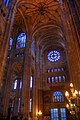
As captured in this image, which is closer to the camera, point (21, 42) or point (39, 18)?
point (39, 18)

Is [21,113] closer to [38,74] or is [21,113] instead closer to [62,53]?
[38,74]

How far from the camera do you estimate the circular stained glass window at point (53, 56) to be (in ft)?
87.4

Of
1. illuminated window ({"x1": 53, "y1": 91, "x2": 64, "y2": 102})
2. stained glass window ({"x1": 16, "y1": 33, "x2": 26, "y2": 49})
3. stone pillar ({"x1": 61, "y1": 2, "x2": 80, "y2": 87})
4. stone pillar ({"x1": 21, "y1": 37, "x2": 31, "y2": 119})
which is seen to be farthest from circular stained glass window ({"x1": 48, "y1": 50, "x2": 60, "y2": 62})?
stone pillar ({"x1": 61, "y1": 2, "x2": 80, "y2": 87})

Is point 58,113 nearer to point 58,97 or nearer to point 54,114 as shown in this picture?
point 54,114

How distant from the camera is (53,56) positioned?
27.2 meters

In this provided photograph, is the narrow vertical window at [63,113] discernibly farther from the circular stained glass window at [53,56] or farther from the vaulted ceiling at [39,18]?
the vaulted ceiling at [39,18]

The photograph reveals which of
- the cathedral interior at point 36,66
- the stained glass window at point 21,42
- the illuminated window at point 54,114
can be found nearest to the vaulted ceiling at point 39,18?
the cathedral interior at point 36,66

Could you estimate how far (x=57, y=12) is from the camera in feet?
68.4

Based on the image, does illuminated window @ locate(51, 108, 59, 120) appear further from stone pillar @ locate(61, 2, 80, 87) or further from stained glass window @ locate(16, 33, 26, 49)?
stained glass window @ locate(16, 33, 26, 49)

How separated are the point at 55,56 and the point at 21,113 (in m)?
15.2

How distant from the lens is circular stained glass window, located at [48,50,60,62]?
26.6m

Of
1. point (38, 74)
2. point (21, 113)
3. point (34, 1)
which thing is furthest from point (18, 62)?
point (34, 1)

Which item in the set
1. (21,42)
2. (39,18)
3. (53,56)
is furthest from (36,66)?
(39,18)

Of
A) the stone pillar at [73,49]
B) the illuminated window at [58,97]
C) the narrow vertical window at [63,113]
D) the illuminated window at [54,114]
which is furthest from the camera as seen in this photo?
the illuminated window at [58,97]
